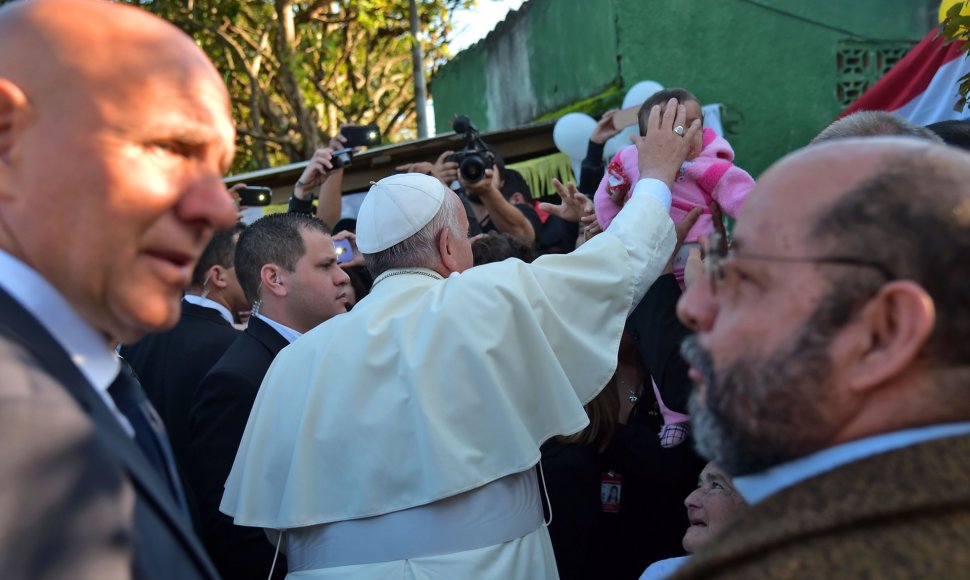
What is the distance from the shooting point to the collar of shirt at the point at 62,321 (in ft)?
4.40

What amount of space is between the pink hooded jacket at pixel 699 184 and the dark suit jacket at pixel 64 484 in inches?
115

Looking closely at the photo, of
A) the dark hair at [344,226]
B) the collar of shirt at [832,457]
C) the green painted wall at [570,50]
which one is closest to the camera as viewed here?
the collar of shirt at [832,457]

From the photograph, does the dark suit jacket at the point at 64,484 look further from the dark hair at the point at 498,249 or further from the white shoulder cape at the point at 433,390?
the dark hair at the point at 498,249

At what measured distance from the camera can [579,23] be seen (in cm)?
1009

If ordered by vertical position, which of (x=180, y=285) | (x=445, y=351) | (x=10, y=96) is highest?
(x=10, y=96)

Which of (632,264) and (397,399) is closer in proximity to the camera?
(397,399)

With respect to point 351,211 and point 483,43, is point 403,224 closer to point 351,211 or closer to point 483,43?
point 351,211

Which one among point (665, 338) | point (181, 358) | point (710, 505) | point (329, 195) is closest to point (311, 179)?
point (329, 195)

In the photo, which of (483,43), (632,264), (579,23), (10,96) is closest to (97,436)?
(10,96)

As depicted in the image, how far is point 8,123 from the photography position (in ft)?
4.43

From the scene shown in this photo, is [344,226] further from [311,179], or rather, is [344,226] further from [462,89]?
[462,89]

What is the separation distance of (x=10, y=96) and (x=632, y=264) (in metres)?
2.10

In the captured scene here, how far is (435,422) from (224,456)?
1.04 m

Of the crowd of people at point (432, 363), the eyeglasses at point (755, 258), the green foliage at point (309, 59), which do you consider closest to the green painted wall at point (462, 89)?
the green foliage at point (309, 59)
